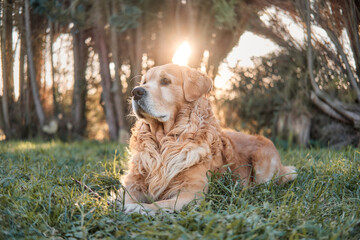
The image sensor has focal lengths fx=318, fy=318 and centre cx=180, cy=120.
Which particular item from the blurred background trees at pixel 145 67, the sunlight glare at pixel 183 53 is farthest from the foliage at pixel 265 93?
the sunlight glare at pixel 183 53

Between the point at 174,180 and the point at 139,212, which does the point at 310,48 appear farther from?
the point at 139,212

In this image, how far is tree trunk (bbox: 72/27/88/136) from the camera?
21.0ft

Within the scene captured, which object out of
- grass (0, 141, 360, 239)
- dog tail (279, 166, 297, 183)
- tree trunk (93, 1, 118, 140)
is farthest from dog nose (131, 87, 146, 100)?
tree trunk (93, 1, 118, 140)

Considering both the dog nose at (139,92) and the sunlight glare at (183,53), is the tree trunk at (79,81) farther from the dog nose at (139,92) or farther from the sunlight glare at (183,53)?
the dog nose at (139,92)

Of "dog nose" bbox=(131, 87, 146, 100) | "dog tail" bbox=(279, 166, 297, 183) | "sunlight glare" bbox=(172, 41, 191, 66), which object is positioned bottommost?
"dog tail" bbox=(279, 166, 297, 183)

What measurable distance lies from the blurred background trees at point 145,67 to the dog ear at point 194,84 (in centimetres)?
207

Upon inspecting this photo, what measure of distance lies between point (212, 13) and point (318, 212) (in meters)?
4.14

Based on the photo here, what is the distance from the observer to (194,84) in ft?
8.91

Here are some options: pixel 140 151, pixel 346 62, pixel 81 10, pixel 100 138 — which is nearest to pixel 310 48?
pixel 346 62

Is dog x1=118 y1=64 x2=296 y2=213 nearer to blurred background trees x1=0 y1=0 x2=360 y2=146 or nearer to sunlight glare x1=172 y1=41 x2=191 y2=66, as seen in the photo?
blurred background trees x1=0 y1=0 x2=360 y2=146

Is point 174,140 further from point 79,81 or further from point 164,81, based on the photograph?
point 79,81

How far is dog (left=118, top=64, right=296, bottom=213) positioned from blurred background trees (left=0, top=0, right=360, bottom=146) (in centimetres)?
223

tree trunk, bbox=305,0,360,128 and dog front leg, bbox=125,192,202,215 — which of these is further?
tree trunk, bbox=305,0,360,128

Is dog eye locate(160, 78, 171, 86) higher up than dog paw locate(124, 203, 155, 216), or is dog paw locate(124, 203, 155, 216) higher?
dog eye locate(160, 78, 171, 86)
